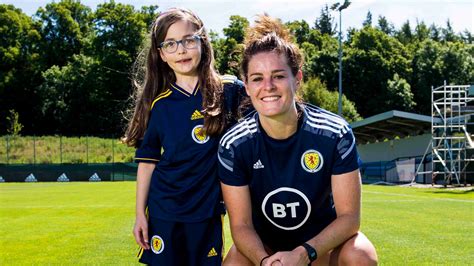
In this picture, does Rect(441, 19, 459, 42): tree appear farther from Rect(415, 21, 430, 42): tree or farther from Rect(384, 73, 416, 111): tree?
Rect(384, 73, 416, 111): tree

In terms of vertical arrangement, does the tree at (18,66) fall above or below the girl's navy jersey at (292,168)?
above

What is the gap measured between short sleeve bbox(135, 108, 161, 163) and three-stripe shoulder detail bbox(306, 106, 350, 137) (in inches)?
42.1

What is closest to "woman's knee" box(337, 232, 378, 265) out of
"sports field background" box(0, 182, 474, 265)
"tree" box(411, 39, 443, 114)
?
"sports field background" box(0, 182, 474, 265)

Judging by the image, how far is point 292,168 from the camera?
3861mm

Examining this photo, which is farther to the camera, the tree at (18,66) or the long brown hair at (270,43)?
the tree at (18,66)

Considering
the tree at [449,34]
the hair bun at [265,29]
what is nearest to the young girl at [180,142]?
the hair bun at [265,29]

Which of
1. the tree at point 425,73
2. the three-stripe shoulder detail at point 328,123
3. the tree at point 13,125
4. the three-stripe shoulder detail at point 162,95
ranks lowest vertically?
the three-stripe shoulder detail at point 328,123

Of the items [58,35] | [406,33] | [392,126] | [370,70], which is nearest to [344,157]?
[392,126]

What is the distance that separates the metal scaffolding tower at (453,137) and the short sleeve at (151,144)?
77.8 feet

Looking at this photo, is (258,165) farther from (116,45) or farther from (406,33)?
(406,33)

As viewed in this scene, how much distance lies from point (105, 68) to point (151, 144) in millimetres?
63012

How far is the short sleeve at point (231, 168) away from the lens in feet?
12.9

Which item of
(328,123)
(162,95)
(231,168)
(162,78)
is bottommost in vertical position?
(231,168)

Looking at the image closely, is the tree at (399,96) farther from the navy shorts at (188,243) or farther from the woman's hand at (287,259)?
the woman's hand at (287,259)
